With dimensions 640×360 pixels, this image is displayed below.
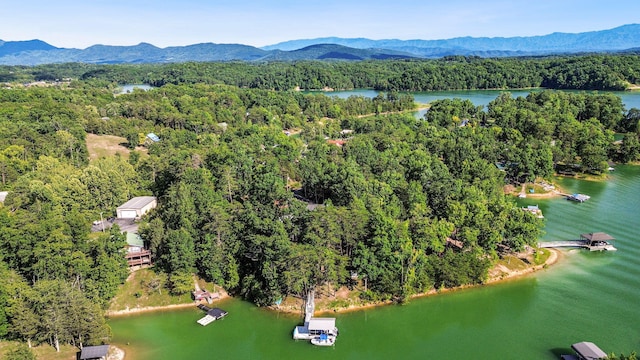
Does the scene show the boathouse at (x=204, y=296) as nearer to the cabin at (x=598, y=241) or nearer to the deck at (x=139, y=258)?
the deck at (x=139, y=258)

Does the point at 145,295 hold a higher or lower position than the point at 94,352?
lower

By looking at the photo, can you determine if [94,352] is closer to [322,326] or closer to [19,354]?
[19,354]

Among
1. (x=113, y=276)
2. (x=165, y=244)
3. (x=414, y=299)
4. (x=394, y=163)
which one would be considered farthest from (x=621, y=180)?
(x=113, y=276)

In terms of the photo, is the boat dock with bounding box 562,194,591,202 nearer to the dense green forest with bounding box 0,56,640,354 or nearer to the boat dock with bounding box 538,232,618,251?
the dense green forest with bounding box 0,56,640,354

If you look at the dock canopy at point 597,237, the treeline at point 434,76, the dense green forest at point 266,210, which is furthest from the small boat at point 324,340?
the treeline at point 434,76

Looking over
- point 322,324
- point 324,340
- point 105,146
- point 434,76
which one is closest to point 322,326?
point 322,324

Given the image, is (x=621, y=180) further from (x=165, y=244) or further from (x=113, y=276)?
(x=113, y=276)
